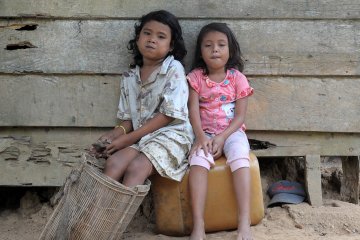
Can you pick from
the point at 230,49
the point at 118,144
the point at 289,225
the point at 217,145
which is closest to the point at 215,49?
the point at 230,49

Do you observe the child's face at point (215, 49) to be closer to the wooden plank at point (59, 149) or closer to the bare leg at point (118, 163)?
the wooden plank at point (59, 149)

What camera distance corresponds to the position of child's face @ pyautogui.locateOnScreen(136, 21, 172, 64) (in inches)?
127

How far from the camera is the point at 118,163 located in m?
3.01

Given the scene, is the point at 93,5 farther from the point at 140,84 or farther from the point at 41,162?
the point at 41,162

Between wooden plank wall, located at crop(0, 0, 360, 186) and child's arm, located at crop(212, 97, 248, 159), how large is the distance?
19 cm

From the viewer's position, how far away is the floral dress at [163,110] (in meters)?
3.06

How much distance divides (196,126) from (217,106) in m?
0.22

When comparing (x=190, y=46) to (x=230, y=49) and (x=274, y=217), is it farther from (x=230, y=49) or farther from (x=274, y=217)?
(x=274, y=217)

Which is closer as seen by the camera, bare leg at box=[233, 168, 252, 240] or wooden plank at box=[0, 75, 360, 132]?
bare leg at box=[233, 168, 252, 240]

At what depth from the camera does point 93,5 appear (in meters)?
3.42

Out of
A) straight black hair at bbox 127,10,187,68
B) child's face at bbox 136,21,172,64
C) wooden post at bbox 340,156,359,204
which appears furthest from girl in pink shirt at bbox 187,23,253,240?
wooden post at bbox 340,156,359,204

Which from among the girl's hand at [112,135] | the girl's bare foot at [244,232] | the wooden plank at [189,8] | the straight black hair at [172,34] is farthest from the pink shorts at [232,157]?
the wooden plank at [189,8]

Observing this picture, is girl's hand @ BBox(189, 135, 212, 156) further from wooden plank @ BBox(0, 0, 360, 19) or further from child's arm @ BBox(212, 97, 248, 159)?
wooden plank @ BBox(0, 0, 360, 19)

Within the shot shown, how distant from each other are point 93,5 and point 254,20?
1.08 metres
